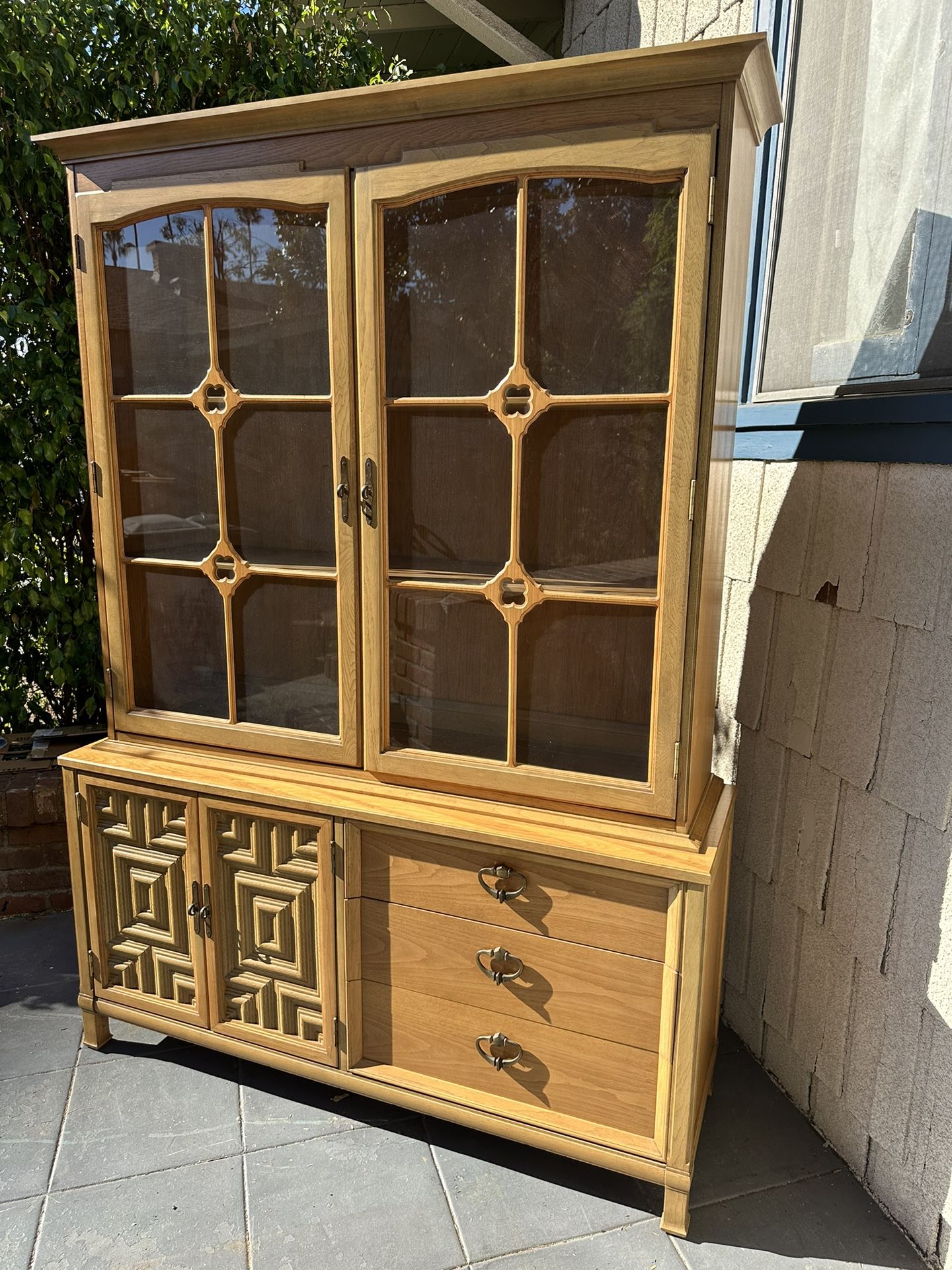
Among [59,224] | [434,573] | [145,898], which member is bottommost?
[145,898]

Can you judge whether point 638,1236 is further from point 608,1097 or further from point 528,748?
point 528,748

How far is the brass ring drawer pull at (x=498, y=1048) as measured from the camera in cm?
168

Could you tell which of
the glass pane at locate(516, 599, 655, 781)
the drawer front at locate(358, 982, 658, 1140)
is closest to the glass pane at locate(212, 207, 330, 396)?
the glass pane at locate(516, 599, 655, 781)

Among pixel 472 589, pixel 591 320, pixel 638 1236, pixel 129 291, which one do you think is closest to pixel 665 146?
pixel 591 320

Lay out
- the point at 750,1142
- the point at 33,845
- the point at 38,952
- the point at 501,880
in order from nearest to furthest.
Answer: the point at 501,880, the point at 750,1142, the point at 38,952, the point at 33,845

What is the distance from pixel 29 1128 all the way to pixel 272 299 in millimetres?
1697

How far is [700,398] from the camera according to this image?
1.39m

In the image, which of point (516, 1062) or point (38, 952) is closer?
point (516, 1062)

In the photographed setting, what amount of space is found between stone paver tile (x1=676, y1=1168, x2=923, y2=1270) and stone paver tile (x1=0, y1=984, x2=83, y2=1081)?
1.39 m

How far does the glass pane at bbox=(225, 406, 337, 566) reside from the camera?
5.54 ft

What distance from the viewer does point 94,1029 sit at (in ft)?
6.73

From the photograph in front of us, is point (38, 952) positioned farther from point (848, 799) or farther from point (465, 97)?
point (465, 97)

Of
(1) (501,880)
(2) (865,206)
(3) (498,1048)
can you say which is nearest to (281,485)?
(1) (501,880)

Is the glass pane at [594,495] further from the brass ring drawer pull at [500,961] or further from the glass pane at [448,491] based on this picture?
the brass ring drawer pull at [500,961]
